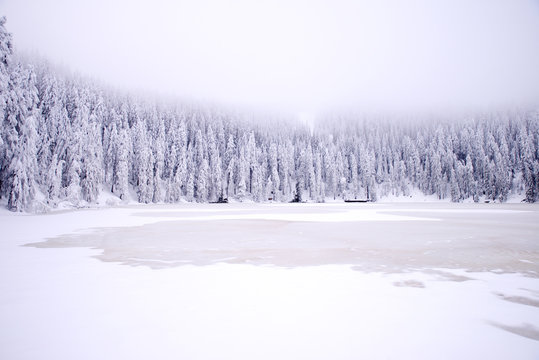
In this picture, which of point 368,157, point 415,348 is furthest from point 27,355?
point 368,157

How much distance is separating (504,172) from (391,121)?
66.5 m

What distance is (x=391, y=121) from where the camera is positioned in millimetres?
142500

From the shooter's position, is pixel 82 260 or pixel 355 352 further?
pixel 82 260

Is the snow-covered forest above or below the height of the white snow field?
above

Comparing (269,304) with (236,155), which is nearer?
(269,304)

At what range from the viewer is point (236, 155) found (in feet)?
310

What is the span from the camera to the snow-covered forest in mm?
52062

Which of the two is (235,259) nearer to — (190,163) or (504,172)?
(190,163)

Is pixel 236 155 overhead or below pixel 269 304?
overhead

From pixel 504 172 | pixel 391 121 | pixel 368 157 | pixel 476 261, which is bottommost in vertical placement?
pixel 476 261

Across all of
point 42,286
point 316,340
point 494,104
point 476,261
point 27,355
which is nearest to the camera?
point 27,355

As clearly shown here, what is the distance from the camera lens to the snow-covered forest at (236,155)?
2050 inches

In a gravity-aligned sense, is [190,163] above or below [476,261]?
above

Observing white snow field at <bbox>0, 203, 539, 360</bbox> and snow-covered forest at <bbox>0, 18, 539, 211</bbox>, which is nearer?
white snow field at <bbox>0, 203, 539, 360</bbox>
